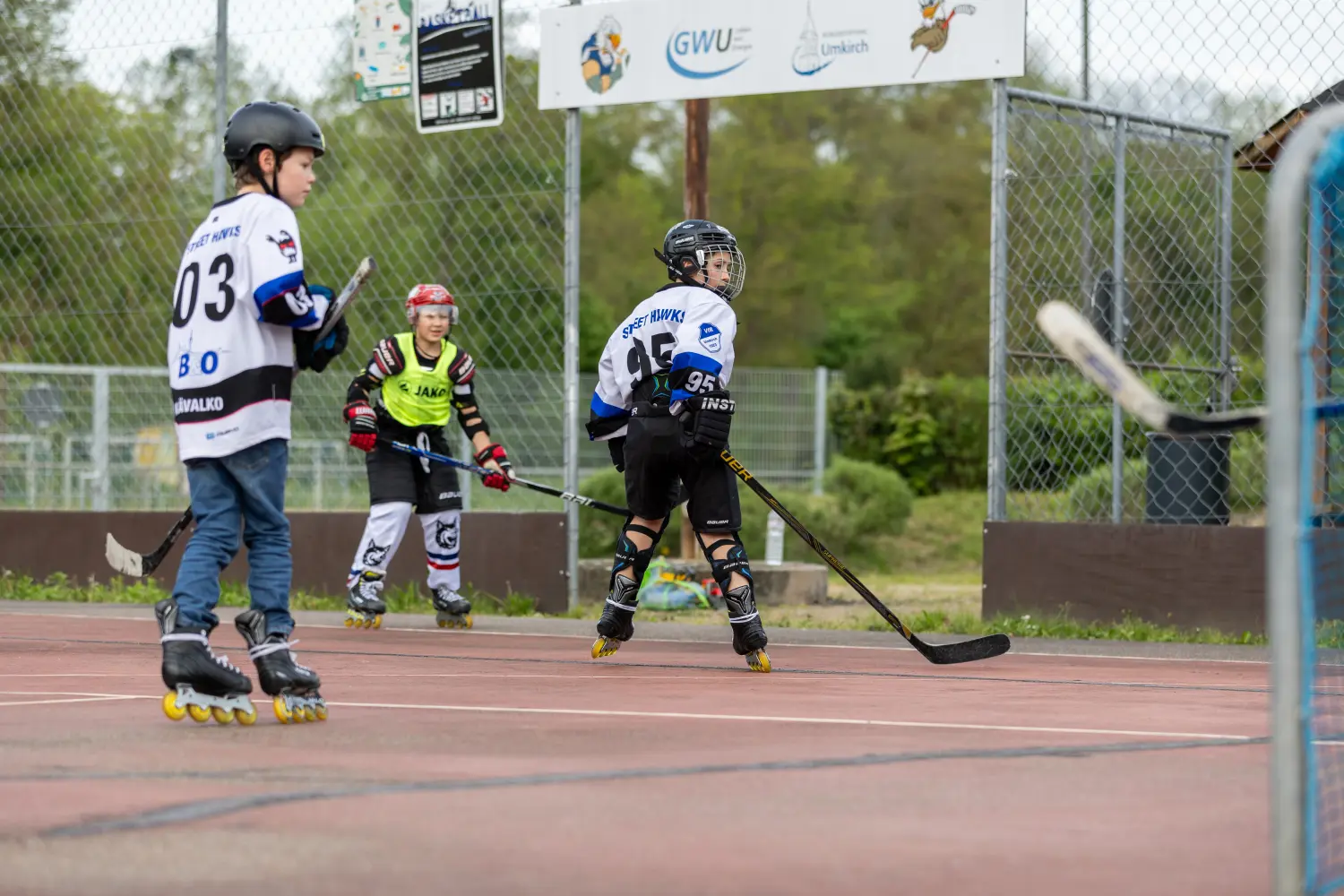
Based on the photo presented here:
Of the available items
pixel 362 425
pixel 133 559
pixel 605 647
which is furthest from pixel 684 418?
pixel 362 425

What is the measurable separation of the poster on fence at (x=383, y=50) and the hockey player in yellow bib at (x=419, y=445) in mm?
2112

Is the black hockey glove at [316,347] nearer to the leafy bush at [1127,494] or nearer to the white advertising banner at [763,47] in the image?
the white advertising banner at [763,47]

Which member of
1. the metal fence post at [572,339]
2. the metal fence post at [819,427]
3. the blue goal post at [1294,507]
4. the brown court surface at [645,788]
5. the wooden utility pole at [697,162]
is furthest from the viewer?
the metal fence post at [819,427]

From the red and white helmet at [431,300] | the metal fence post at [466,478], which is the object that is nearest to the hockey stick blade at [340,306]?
the red and white helmet at [431,300]

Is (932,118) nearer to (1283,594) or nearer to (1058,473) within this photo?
(1058,473)

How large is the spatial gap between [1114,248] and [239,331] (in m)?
6.36

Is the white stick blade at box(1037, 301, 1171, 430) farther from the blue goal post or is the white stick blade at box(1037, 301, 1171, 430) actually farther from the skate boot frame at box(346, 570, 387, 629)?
the skate boot frame at box(346, 570, 387, 629)

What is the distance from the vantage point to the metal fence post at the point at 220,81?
12.6 meters

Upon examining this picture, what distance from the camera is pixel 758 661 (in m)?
7.96

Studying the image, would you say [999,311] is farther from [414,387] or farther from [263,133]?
[263,133]

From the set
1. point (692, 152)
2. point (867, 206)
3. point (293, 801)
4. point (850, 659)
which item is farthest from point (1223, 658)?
point (867, 206)

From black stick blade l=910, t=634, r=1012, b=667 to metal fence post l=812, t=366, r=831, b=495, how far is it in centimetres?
1560

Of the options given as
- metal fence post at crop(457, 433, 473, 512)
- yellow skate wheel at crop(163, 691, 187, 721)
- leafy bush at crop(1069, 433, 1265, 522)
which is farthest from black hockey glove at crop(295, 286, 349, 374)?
metal fence post at crop(457, 433, 473, 512)

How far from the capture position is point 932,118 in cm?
4656
